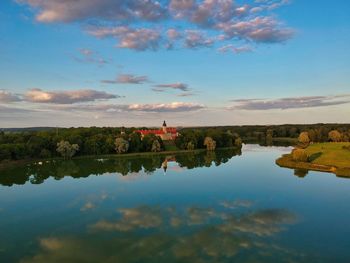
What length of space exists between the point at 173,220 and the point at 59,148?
54.4 metres

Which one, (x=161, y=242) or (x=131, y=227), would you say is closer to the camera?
(x=161, y=242)

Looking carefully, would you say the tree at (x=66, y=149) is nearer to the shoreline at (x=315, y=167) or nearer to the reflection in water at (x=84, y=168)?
the reflection in water at (x=84, y=168)

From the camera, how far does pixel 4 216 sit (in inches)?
1248

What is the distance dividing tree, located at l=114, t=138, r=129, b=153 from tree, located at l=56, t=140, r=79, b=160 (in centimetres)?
1101

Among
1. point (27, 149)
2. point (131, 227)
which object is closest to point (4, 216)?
point (131, 227)

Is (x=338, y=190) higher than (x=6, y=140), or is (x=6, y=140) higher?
(x=6, y=140)

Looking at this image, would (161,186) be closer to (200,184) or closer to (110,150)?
(200,184)

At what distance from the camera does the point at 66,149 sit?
7688 centimetres

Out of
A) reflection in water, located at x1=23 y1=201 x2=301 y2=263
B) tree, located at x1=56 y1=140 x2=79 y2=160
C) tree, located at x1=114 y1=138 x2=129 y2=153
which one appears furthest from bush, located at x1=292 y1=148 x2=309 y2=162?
tree, located at x1=56 y1=140 x2=79 y2=160

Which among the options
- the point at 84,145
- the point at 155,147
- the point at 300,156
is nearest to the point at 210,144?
the point at 155,147

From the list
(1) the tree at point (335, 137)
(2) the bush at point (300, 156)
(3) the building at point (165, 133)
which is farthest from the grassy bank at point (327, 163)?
(3) the building at point (165, 133)

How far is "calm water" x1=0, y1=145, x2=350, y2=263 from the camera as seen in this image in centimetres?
2230

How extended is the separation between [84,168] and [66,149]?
51.2ft

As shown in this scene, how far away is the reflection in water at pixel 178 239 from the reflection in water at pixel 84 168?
27.3 meters
